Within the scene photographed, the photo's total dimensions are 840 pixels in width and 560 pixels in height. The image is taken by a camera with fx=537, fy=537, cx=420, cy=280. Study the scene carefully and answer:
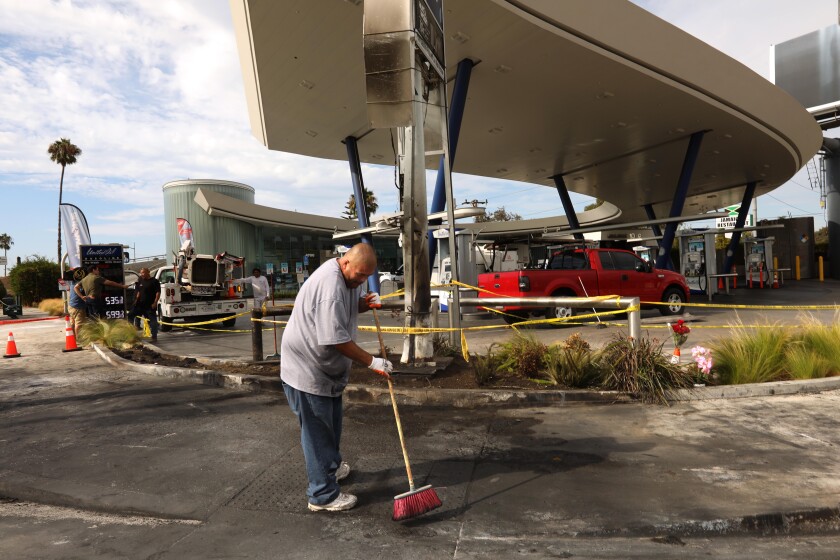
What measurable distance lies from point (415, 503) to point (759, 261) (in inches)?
1147

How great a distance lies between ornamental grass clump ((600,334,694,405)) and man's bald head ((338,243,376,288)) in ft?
13.3

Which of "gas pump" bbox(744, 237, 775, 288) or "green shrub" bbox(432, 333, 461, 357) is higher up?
"gas pump" bbox(744, 237, 775, 288)

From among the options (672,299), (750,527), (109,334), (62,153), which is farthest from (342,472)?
(62,153)

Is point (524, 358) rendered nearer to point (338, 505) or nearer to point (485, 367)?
point (485, 367)

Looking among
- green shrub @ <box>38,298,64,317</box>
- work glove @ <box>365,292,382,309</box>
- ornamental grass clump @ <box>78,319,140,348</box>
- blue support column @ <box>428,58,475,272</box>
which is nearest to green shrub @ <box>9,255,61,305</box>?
green shrub @ <box>38,298,64,317</box>

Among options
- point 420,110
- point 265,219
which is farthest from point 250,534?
point 265,219

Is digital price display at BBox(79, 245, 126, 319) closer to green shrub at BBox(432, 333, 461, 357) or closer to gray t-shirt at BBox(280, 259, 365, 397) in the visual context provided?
green shrub at BBox(432, 333, 461, 357)

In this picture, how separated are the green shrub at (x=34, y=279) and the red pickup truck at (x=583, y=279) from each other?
1213 inches

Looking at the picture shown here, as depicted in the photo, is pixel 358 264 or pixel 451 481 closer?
pixel 358 264

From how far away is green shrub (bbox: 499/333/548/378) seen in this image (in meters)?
6.87

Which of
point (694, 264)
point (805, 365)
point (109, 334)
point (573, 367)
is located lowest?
point (805, 365)

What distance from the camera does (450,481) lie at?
3.98 m

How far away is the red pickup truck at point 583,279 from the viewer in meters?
13.2

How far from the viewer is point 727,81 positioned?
16156mm
